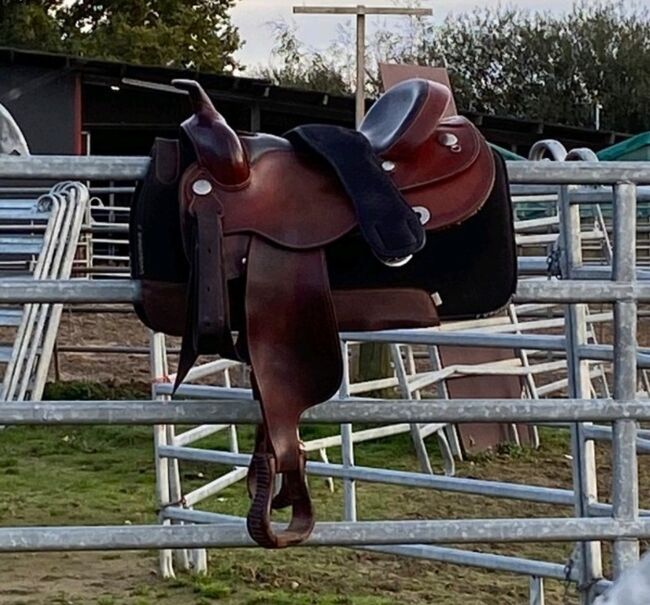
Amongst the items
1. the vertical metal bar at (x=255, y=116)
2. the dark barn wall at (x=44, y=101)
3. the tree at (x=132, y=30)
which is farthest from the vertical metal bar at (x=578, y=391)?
the tree at (x=132, y=30)

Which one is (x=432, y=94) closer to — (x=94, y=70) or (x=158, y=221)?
(x=158, y=221)

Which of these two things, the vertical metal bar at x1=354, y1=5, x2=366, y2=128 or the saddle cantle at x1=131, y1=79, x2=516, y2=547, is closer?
the saddle cantle at x1=131, y1=79, x2=516, y2=547

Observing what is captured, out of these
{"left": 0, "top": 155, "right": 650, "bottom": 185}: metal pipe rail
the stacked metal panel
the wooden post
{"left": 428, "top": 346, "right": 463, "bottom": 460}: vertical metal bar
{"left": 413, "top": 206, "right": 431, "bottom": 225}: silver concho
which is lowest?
{"left": 428, "top": 346, "right": 463, "bottom": 460}: vertical metal bar

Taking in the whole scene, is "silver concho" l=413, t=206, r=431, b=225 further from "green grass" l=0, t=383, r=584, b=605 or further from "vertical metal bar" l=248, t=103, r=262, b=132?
"vertical metal bar" l=248, t=103, r=262, b=132

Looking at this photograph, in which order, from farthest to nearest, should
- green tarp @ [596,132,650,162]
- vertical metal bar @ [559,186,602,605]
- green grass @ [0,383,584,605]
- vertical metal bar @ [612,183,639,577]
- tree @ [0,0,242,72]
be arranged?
tree @ [0,0,242,72], green tarp @ [596,132,650,162], green grass @ [0,383,584,605], vertical metal bar @ [559,186,602,605], vertical metal bar @ [612,183,639,577]

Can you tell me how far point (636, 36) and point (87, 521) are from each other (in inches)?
924

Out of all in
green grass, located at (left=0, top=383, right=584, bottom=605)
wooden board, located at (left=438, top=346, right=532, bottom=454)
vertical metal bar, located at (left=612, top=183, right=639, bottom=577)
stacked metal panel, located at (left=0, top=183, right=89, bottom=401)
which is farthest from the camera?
wooden board, located at (left=438, top=346, right=532, bottom=454)

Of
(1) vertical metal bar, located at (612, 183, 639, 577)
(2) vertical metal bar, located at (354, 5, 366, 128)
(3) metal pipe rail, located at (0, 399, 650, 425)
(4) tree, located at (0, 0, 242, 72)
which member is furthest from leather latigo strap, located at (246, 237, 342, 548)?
(4) tree, located at (0, 0, 242, 72)

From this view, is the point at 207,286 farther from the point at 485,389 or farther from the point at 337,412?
the point at 485,389

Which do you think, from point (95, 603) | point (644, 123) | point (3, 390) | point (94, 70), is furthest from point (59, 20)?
point (95, 603)

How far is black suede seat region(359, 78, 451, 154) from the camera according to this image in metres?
1.89

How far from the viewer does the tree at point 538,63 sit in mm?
24766

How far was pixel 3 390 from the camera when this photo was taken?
4.85 metres

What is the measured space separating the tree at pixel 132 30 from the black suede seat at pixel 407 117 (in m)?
20.5
